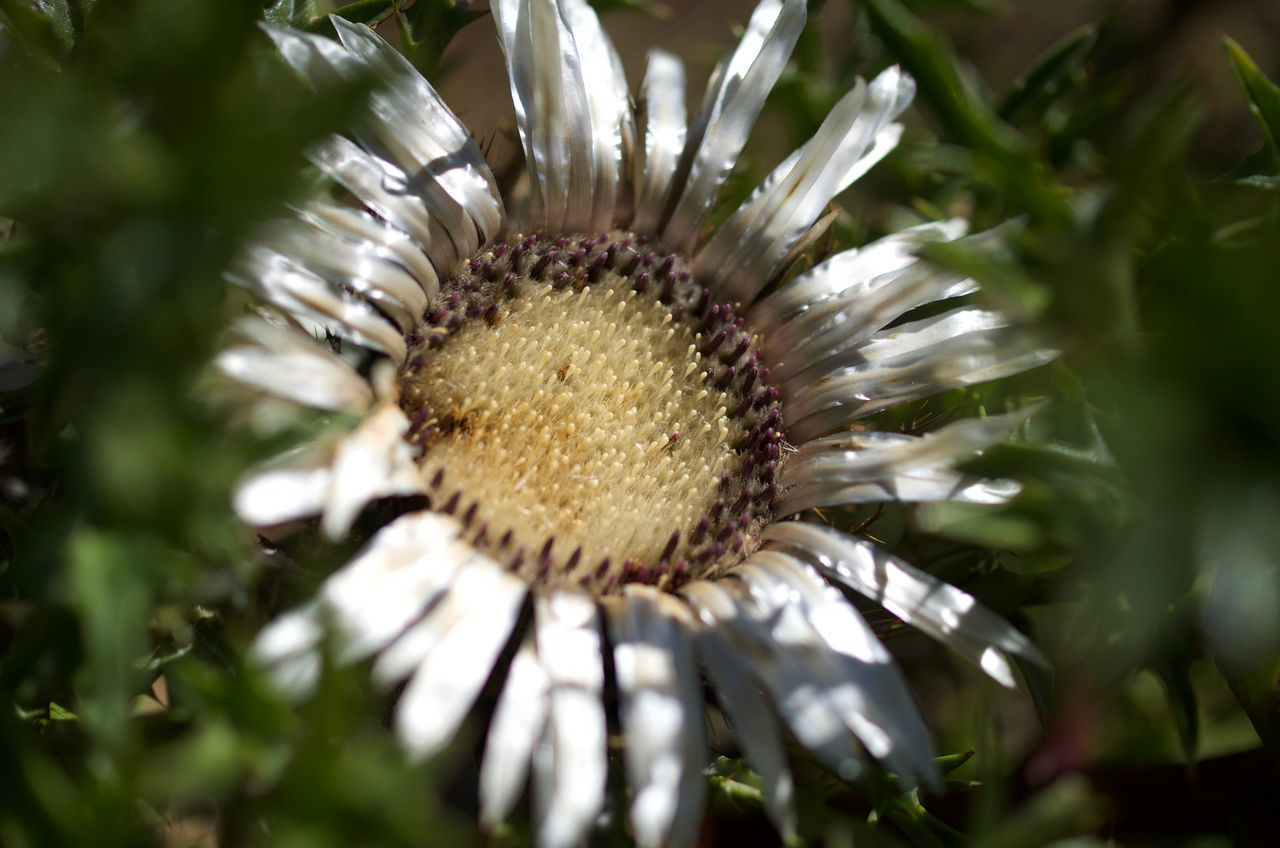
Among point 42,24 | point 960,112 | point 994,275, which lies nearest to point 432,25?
point 42,24

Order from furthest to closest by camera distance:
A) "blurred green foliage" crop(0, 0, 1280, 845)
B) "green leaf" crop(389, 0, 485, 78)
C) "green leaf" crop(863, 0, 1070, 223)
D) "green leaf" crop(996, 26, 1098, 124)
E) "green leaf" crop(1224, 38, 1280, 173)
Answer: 1. "green leaf" crop(996, 26, 1098, 124)
2. "green leaf" crop(389, 0, 485, 78)
3. "green leaf" crop(1224, 38, 1280, 173)
4. "green leaf" crop(863, 0, 1070, 223)
5. "blurred green foliage" crop(0, 0, 1280, 845)

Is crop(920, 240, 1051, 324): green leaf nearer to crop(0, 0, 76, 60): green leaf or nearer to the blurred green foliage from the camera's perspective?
the blurred green foliage

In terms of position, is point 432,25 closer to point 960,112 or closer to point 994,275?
point 960,112

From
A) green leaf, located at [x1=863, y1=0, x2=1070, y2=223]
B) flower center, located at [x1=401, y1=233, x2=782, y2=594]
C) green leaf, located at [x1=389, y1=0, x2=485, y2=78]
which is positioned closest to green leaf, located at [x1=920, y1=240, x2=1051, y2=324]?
green leaf, located at [x1=863, y1=0, x2=1070, y2=223]

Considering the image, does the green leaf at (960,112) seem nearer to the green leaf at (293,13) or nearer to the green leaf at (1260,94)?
the green leaf at (1260,94)

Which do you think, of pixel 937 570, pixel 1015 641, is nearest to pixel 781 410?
pixel 937 570

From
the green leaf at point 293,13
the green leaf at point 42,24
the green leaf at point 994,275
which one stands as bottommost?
the green leaf at point 42,24

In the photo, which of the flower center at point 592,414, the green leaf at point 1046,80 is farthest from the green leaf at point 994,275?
the green leaf at point 1046,80

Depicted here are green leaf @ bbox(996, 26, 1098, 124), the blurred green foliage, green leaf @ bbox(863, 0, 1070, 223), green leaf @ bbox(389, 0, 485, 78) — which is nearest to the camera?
the blurred green foliage
